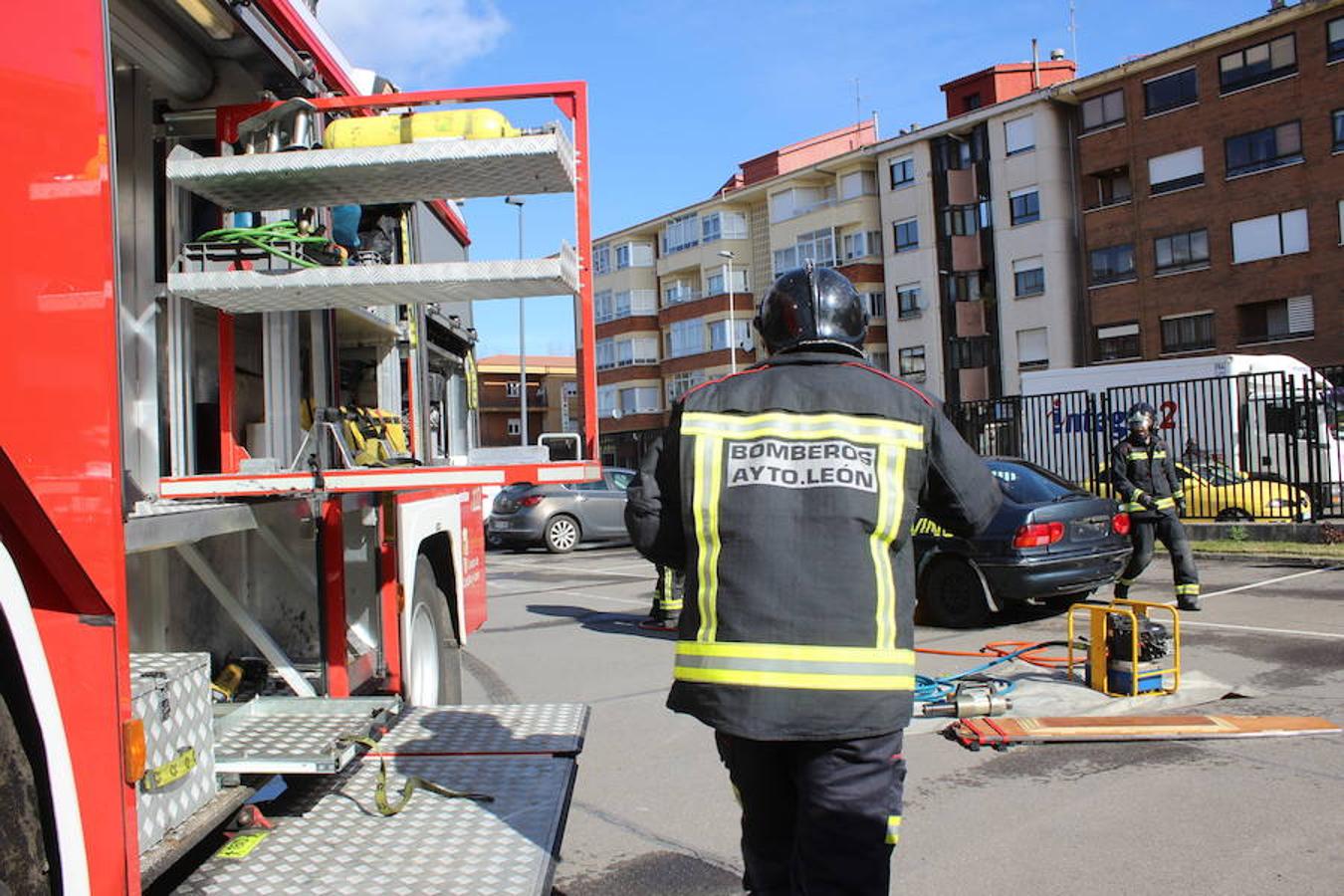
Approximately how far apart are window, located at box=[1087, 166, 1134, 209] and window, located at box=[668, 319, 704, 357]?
20.3 m

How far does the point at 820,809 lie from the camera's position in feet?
7.93

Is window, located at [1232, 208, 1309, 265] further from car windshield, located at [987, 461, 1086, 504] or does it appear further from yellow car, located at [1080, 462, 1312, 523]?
car windshield, located at [987, 461, 1086, 504]

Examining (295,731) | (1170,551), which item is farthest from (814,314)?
(1170,551)

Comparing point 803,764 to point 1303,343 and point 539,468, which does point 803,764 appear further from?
point 1303,343

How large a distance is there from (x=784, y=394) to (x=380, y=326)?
2.92 m

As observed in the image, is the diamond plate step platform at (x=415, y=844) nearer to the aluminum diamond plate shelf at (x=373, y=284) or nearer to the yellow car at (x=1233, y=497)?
the aluminum diamond plate shelf at (x=373, y=284)

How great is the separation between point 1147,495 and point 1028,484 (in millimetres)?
1423

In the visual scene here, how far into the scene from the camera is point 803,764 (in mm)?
2482

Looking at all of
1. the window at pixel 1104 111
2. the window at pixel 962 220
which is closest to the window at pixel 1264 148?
the window at pixel 1104 111

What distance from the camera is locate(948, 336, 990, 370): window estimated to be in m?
41.0

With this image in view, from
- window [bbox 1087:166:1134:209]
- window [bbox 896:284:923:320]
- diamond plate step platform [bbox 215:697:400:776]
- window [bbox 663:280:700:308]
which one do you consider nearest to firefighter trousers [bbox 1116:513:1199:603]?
diamond plate step platform [bbox 215:697:400:776]

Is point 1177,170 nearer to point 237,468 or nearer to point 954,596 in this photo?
point 954,596

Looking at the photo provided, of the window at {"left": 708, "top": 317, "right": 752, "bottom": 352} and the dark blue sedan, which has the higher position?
the window at {"left": 708, "top": 317, "right": 752, "bottom": 352}

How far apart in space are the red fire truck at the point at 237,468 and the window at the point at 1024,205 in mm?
36513
